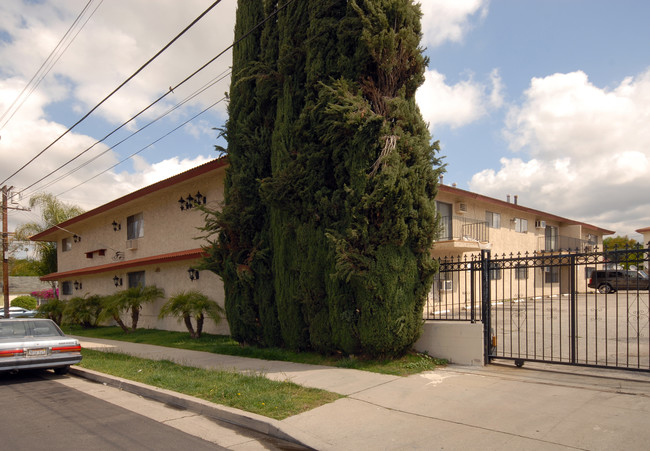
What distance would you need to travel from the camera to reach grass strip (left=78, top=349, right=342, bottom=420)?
6.62 metres

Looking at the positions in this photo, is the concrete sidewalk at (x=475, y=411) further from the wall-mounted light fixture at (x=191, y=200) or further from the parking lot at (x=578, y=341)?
the wall-mounted light fixture at (x=191, y=200)

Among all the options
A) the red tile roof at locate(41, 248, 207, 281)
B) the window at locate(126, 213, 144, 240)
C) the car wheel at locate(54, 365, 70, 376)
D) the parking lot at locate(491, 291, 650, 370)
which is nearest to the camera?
the parking lot at locate(491, 291, 650, 370)

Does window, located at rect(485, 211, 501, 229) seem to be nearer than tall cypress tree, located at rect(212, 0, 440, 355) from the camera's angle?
No

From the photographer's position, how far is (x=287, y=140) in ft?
34.3

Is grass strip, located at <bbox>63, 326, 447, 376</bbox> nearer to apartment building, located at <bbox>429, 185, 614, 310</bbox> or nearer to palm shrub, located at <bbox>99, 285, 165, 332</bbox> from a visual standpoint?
palm shrub, located at <bbox>99, 285, 165, 332</bbox>

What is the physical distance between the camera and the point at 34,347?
971 centimetres

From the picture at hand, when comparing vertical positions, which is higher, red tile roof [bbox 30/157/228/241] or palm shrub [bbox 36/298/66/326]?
red tile roof [bbox 30/157/228/241]

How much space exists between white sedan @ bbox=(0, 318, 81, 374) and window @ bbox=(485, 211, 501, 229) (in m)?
19.2

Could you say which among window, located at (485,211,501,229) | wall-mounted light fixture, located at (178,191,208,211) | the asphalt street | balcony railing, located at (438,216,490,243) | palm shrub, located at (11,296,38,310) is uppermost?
wall-mounted light fixture, located at (178,191,208,211)

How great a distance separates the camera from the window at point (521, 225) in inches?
1046

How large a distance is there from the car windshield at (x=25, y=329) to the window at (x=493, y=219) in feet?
63.4

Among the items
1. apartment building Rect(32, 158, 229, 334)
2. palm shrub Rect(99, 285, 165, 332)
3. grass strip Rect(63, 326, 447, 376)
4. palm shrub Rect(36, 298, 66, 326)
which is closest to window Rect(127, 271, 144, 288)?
apartment building Rect(32, 158, 229, 334)

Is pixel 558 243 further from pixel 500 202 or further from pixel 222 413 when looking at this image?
pixel 222 413

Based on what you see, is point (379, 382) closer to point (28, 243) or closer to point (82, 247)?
point (82, 247)
